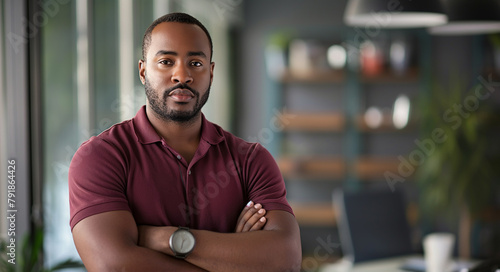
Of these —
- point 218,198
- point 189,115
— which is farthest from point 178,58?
point 218,198

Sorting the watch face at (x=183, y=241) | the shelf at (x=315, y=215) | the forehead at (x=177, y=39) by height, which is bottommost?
the shelf at (x=315, y=215)

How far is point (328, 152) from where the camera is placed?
567cm

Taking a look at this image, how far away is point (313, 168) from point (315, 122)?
0.42 metres

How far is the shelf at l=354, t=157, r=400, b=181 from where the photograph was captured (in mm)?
5348

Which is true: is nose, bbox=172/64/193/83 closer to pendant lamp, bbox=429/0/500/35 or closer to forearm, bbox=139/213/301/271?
forearm, bbox=139/213/301/271

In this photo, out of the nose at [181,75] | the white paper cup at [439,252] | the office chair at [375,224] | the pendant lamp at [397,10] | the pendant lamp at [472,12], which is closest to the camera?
the nose at [181,75]

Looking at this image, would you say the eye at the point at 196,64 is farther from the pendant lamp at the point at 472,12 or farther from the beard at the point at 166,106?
the pendant lamp at the point at 472,12

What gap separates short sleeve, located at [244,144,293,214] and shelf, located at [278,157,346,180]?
410 centimetres

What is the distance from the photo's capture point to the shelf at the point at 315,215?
17.7 ft

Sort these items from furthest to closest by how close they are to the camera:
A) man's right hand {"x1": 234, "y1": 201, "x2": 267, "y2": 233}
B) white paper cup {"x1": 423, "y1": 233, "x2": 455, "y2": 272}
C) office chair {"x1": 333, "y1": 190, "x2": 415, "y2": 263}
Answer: office chair {"x1": 333, "y1": 190, "x2": 415, "y2": 263} → white paper cup {"x1": 423, "y1": 233, "x2": 455, "y2": 272} → man's right hand {"x1": 234, "y1": 201, "x2": 267, "y2": 233}

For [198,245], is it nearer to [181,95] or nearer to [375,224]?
[181,95]

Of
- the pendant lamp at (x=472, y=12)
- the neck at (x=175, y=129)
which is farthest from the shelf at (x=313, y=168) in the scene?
the neck at (x=175, y=129)

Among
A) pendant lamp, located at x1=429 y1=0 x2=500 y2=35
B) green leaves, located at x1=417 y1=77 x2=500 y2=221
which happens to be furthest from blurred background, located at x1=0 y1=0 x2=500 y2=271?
pendant lamp, located at x1=429 y1=0 x2=500 y2=35

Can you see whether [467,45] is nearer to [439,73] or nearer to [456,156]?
[439,73]
